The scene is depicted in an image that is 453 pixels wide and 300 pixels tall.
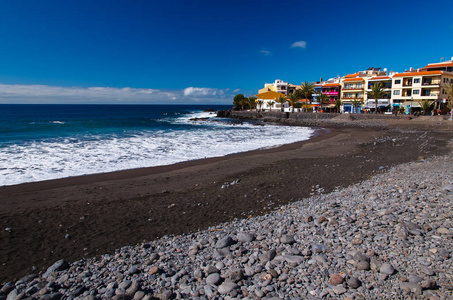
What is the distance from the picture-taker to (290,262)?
421cm

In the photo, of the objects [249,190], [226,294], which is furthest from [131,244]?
[249,190]

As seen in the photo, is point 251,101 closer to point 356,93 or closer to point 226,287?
point 356,93

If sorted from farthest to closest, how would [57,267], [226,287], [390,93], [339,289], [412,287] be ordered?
[390,93], [57,267], [226,287], [339,289], [412,287]

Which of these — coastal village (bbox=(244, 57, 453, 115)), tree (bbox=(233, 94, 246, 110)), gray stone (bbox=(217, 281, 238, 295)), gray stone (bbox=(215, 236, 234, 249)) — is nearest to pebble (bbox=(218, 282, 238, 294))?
gray stone (bbox=(217, 281, 238, 295))

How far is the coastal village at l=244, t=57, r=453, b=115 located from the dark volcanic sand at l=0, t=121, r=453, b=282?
40724mm

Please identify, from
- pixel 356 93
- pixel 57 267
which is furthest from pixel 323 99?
pixel 57 267

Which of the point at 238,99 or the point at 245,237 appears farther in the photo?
the point at 238,99

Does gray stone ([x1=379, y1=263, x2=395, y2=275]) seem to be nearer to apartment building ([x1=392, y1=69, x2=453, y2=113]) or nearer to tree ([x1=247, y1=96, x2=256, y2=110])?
apartment building ([x1=392, y1=69, x2=453, y2=113])

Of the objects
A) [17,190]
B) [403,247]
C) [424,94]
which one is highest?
[424,94]

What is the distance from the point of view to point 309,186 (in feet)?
30.6

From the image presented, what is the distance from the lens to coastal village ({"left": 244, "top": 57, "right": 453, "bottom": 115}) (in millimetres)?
49219

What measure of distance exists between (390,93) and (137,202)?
62602 mm

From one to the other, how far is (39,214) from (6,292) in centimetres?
391

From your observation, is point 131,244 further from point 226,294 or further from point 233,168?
point 233,168
